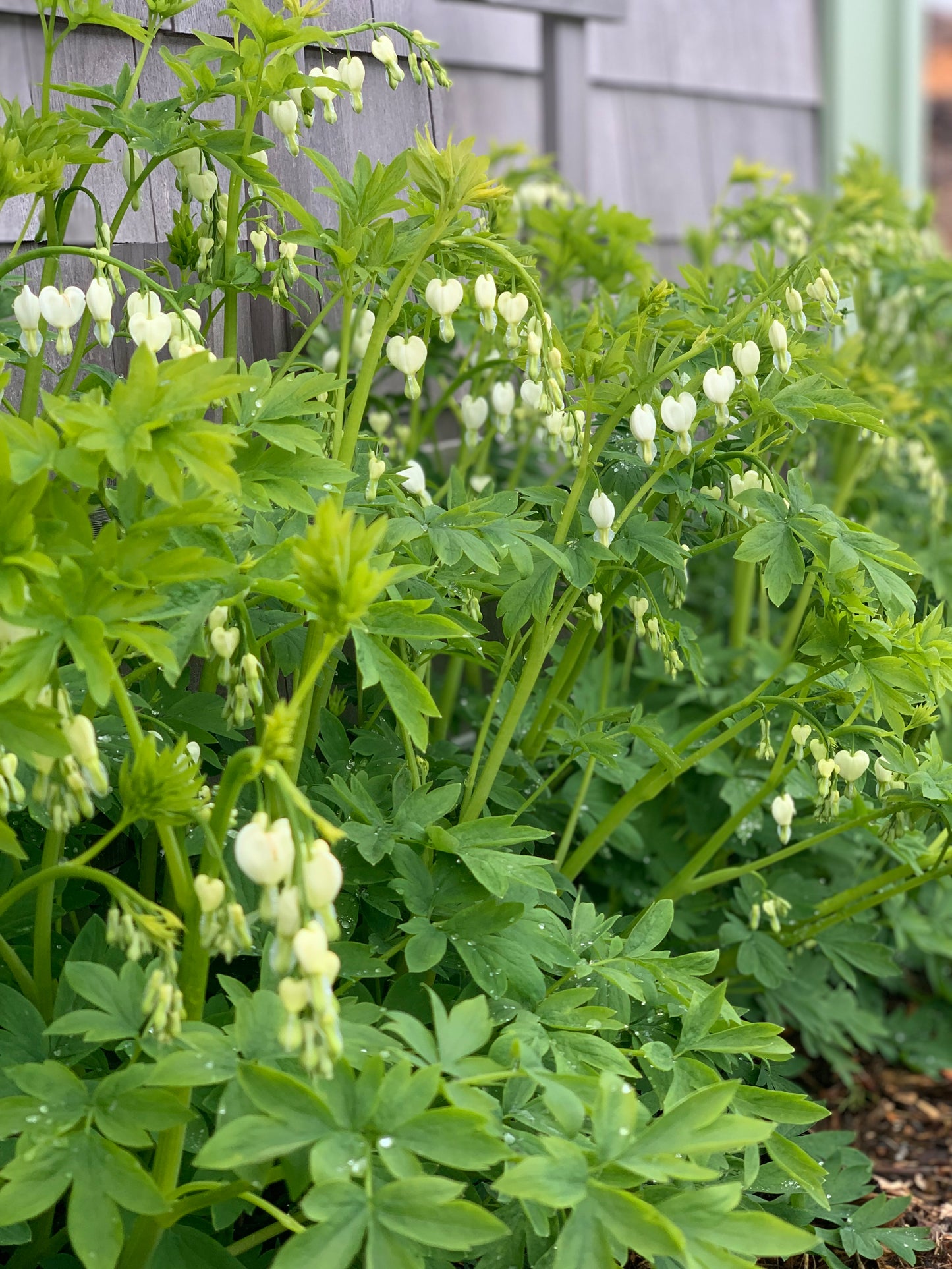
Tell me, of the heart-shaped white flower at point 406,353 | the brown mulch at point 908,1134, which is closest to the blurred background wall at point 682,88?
the heart-shaped white flower at point 406,353

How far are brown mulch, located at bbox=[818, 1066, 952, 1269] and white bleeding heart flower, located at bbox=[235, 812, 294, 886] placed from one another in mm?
1565

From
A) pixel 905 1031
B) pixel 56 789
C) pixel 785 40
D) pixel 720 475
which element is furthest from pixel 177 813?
pixel 785 40

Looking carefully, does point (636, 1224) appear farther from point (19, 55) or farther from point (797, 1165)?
point (19, 55)

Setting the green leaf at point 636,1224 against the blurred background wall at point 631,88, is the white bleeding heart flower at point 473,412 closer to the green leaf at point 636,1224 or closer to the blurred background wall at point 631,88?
the blurred background wall at point 631,88

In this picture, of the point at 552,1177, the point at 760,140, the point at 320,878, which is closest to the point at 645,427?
the point at 320,878

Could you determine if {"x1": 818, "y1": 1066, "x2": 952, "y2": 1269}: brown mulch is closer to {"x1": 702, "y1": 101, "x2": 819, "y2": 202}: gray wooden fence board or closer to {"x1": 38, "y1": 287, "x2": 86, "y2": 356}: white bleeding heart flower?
{"x1": 38, "y1": 287, "x2": 86, "y2": 356}: white bleeding heart flower

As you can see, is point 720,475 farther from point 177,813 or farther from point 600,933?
point 177,813

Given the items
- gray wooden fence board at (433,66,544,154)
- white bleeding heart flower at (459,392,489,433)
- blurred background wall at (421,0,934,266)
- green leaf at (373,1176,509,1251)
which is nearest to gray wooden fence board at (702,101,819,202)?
blurred background wall at (421,0,934,266)

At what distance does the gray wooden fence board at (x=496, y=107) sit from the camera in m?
3.95

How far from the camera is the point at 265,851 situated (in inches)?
44.9

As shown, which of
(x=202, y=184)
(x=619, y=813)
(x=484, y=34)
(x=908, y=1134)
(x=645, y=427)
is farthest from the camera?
(x=484, y=34)

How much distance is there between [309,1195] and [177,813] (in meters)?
0.42

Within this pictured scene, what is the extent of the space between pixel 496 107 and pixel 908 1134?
131 inches

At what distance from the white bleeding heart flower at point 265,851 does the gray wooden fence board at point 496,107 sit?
10.3 feet
